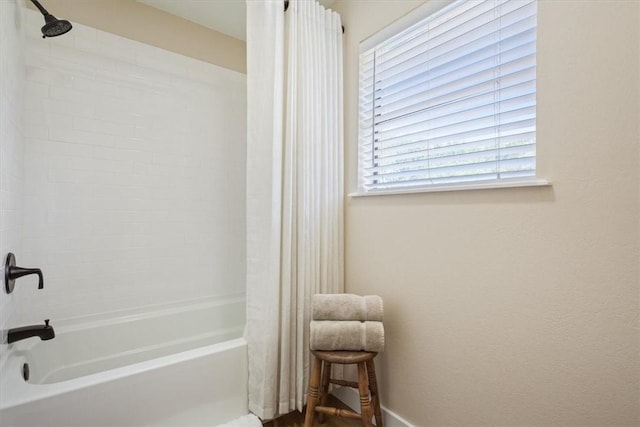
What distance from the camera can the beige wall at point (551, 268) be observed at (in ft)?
3.02

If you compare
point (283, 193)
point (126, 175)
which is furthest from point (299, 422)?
point (126, 175)

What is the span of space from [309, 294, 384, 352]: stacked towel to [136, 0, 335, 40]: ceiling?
71.1 inches

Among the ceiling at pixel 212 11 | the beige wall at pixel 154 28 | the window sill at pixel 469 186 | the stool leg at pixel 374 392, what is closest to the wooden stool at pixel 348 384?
the stool leg at pixel 374 392

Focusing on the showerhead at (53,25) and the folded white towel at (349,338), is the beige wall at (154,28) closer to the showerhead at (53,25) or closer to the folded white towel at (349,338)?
the showerhead at (53,25)

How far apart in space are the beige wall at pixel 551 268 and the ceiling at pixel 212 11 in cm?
126

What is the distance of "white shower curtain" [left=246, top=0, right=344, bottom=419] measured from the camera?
1.58 metres

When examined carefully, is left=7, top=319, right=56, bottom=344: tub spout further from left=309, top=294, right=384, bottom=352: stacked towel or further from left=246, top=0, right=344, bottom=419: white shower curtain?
left=309, top=294, right=384, bottom=352: stacked towel

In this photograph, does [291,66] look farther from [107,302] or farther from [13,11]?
[107,302]

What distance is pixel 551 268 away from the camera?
1.06m

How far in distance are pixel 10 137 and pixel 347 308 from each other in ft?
5.69

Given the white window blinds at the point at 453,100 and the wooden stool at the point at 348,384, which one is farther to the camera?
the wooden stool at the point at 348,384

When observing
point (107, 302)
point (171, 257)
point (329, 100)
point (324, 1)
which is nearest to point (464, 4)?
point (329, 100)

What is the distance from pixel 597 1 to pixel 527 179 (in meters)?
0.57

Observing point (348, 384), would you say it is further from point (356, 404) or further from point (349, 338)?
point (349, 338)
